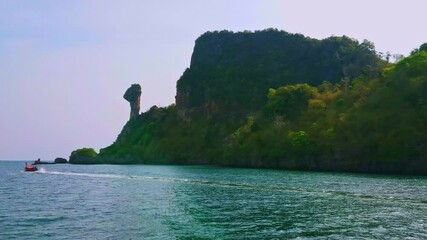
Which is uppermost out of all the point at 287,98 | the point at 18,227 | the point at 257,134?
the point at 287,98

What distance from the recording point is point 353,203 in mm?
45000

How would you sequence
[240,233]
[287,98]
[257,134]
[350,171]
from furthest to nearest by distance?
[287,98] < [257,134] < [350,171] < [240,233]

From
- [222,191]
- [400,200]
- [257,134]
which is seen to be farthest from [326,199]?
[257,134]

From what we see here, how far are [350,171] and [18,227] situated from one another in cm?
8829

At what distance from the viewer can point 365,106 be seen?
379 feet

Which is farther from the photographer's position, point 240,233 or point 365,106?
point 365,106

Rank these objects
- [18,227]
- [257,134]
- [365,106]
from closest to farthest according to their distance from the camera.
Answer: [18,227]
[365,106]
[257,134]

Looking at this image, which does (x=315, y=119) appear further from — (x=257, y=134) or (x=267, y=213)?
(x=267, y=213)

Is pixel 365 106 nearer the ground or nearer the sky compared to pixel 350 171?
nearer the sky

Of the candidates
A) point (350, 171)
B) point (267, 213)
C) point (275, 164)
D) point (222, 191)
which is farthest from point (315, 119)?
point (267, 213)

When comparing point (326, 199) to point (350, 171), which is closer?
point (326, 199)

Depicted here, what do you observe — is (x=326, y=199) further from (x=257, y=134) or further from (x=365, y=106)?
(x=257, y=134)

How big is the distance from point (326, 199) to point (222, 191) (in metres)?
16.3

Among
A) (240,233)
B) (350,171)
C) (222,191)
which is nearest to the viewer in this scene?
(240,233)
